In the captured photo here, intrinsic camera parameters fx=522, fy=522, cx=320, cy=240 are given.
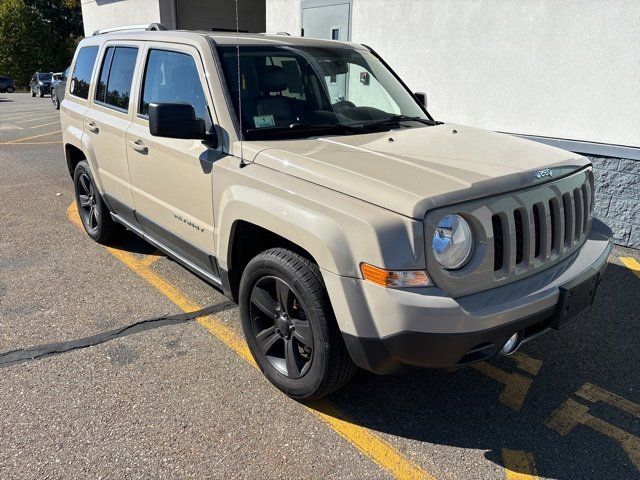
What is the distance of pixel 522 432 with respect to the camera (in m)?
2.71


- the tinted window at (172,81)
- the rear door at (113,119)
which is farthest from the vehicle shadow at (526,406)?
the rear door at (113,119)

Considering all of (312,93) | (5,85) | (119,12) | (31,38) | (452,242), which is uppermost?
(119,12)

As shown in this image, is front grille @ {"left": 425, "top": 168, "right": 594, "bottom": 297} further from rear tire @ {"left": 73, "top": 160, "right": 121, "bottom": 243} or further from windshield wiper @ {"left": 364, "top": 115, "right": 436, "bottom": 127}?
rear tire @ {"left": 73, "top": 160, "right": 121, "bottom": 243}

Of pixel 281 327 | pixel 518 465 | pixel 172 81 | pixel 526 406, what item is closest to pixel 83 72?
pixel 172 81

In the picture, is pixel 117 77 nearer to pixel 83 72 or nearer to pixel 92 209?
pixel 83 72

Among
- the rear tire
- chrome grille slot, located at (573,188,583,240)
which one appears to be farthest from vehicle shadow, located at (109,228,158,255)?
chrome grille slot, located at (573,188,583,240)

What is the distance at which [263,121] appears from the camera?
10.2 feet

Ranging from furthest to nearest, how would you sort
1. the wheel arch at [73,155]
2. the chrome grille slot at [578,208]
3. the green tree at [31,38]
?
the green tree at [31,38]
the wheel arch at [73,155]
the chrome grille slot at [578,208]

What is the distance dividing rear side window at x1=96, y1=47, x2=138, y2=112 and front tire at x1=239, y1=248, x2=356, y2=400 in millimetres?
2056

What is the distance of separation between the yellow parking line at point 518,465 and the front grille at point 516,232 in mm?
870

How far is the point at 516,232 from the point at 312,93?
164cm

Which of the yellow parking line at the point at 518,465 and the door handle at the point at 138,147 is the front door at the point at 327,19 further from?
the yellow parking line at the point at 518,465

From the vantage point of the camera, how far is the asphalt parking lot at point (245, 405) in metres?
2.47

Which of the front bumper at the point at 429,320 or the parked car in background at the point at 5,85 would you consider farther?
the parked car in background at the point at 5,85
